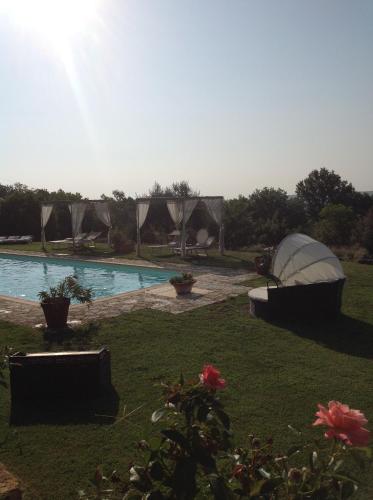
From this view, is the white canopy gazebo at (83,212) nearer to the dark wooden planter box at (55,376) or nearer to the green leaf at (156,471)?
the dark wooden planter box at (55,376)

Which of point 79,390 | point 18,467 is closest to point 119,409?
point 79,390

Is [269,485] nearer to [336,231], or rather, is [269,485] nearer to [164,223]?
[336,231]

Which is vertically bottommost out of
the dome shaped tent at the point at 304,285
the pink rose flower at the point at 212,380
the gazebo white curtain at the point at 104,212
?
the dome shaped tent at the point at 304,285

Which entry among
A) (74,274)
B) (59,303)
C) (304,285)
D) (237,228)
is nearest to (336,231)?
(237,228)

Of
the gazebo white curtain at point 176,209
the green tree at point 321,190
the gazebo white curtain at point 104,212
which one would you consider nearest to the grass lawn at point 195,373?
the gazebo white curtain at point 176,209

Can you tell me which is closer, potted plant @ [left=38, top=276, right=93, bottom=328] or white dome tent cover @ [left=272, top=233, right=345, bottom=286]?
potted plant @ [left=38, top=276, right=93, bottom=328]

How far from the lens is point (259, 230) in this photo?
29.6 meters

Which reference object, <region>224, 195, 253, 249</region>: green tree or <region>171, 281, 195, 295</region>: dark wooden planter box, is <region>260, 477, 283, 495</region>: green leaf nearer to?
<region>171, 281, 195, 295</region>: dark wooden planter box

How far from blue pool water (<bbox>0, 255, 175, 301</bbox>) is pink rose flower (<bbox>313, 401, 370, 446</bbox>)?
10.4 metres

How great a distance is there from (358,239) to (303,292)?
55.0 feet

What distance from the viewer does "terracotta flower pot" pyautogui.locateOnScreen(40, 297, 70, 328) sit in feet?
23.4

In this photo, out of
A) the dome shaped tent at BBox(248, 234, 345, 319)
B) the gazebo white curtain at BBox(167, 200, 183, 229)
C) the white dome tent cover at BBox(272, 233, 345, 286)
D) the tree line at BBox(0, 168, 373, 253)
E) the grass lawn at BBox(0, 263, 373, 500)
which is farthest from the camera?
the tree line at BBox(0, 168, 373, 253)

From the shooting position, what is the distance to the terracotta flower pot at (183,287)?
9.75m

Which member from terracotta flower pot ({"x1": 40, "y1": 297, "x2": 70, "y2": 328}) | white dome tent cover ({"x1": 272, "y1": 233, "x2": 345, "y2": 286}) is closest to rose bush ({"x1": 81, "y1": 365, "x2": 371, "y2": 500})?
terracotta flower pot ({"x1": 40, "y1": 297, "x2": 70, "y2": 328})
